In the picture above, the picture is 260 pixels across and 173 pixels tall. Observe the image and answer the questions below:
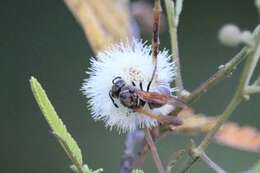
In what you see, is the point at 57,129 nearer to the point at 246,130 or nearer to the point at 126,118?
the point at 126,118

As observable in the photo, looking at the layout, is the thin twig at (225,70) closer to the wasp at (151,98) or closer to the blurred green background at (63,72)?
the wasp at (151,98)

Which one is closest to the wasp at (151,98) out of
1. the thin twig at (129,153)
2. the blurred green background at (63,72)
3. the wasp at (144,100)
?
the wasp at (144,100)

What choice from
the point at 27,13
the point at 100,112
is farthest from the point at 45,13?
the point at 100,112

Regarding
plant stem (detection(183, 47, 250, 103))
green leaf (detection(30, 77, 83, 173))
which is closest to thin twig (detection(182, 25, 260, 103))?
plant stem (detection(183, 47, 250, 103))

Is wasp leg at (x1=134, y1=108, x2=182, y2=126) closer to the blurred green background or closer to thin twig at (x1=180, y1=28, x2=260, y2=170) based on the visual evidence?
thin twig at (x1=180, y1=28, x2=260, y2=170)

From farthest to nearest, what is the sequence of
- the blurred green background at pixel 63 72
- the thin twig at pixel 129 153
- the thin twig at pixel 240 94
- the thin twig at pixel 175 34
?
the blurred green background at pixel 63 72, the thin twig at pixel 129 153, the thin twig at pixel 175 34, the thin twig at pixel 240 94

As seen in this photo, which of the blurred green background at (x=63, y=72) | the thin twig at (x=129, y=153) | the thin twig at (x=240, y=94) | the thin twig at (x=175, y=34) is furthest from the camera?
the blurred green background at (x=63, y=72)

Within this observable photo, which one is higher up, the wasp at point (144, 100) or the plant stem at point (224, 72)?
the wasp at point (144, 100)
